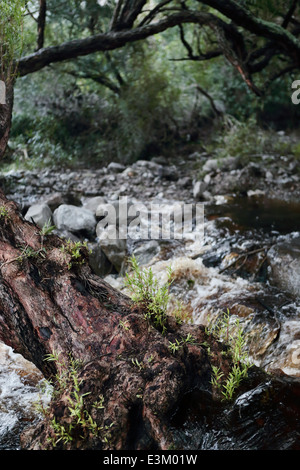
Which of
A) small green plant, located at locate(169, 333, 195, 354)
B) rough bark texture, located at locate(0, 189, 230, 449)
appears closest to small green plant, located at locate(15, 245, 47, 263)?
rough bark texture, located at locate(0, 189, 230, 449)

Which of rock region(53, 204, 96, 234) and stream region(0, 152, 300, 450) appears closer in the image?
stream region(0, 152, 300, 450)

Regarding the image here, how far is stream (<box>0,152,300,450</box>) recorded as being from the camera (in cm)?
246

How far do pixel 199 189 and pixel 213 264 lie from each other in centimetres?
284

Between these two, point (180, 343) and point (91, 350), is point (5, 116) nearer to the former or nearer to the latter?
point (91, 350)

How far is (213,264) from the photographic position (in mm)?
4465

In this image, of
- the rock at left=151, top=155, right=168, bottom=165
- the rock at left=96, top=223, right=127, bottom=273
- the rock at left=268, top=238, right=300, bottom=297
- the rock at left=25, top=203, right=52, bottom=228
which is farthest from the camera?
the rock at left=151, top=155, right=168, bottom=165

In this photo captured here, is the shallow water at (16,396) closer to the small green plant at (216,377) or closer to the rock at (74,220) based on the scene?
the small green plant at (216,377)

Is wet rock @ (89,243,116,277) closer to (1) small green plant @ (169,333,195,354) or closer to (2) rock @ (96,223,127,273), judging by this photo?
(2) rock @ (96,223,127,273)

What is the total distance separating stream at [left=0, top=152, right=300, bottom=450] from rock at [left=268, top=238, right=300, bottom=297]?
0.01 metres

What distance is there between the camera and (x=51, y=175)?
8773 mm

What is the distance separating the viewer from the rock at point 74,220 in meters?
5.17

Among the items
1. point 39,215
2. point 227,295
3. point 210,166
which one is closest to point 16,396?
point 227,295

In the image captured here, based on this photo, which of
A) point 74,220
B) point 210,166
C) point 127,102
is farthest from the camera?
point 127,102
